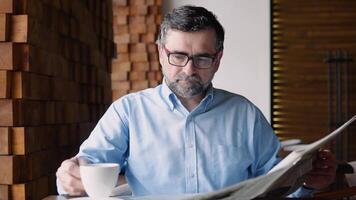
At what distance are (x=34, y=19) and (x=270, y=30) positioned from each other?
3.12 metres

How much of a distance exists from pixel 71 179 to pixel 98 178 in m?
0.16

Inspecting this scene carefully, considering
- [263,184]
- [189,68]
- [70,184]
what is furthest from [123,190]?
[263,184]

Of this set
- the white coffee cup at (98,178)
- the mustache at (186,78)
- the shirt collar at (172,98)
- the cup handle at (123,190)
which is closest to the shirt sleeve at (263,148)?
the shirt collar at (172,98)

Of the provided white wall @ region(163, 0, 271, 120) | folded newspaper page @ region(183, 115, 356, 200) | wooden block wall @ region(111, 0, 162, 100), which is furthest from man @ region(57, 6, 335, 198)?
white wall @ region(163, 0, 271, 120)

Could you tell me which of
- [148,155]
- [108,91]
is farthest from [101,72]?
[148,155]

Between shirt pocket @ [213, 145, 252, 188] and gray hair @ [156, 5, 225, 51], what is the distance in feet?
1.09

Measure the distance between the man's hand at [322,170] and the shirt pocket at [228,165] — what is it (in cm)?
25

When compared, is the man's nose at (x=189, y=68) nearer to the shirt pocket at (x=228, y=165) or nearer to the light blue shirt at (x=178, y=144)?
the light blue shirt at (x=178, y=144)

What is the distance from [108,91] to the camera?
9.45ft

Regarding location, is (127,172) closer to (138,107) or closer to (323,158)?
(138,107)

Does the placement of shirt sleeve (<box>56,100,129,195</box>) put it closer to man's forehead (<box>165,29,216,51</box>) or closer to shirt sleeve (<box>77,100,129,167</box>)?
shirt sleeve (<box>77,100,129,167</box>)

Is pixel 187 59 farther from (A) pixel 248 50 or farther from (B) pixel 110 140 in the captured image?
(A) pixel 248 50

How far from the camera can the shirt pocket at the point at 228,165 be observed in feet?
5.08

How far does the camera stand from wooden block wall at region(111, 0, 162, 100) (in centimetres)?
433
